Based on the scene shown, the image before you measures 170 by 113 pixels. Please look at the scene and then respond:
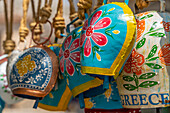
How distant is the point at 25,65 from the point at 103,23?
0.82 feet

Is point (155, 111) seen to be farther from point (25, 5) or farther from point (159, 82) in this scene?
point (25, 5)

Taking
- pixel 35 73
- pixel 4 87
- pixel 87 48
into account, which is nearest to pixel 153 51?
pixel 87 48

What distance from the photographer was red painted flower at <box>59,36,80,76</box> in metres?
0.54

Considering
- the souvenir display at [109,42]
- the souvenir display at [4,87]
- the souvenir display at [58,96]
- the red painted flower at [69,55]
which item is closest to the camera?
the souvenir display at [109,42]

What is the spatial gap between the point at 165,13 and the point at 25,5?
21.1 inches

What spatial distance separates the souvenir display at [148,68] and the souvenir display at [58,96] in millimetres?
204

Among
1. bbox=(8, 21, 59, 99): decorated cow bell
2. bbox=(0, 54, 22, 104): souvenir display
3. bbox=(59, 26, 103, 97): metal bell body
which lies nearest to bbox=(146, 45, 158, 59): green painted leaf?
bbox=(59, 26, 103, 97): metal bell body

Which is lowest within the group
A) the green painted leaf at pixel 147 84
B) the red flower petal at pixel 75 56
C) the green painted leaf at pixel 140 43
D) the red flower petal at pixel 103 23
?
the green painted leaf at pixel 147 84

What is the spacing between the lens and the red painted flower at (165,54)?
463 millimetres

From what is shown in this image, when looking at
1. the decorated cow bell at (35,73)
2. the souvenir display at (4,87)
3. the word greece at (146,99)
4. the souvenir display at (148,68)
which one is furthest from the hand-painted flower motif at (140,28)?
the souvenir display at (4,87)

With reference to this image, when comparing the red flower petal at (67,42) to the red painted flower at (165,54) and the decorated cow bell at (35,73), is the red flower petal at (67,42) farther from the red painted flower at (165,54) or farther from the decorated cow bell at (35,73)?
the red painted flower at (165,54)

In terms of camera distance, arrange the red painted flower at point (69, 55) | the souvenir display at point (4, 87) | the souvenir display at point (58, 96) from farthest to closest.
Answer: the souvenir display at point (4, 87) → the souvenir display at point (58, 96) → the red painted flower at point (69, 55)

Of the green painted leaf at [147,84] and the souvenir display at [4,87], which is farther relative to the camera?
the souvenir display at [4,87]

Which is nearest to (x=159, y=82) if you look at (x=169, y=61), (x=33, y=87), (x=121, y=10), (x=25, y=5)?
(x=169, y=61)
